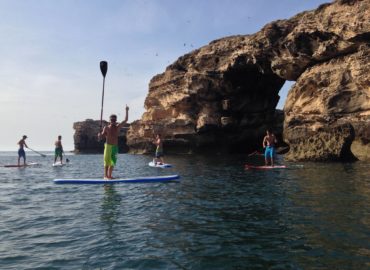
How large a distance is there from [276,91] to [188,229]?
49.5 m

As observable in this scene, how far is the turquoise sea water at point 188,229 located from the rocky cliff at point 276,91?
18730 mm

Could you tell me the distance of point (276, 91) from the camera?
180 ft

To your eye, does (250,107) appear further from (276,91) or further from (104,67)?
(104,67)

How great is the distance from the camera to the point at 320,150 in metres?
29.9

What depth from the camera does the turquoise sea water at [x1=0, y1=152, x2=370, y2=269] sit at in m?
6.00

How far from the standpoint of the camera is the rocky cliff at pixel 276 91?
99.3 ft

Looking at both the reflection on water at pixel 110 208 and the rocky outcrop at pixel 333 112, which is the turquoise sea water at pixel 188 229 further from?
the rocky outcrop at pixel 333 112

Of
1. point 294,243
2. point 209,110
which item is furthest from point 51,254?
point 209,110

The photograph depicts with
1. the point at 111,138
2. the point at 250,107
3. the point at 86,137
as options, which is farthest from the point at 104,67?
the point at 86,137

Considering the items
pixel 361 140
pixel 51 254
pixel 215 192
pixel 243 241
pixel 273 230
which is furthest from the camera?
pixel 361 140

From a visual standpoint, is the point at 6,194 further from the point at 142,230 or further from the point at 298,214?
the point at 298,214

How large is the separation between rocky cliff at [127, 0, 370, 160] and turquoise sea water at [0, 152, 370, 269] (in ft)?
61.4

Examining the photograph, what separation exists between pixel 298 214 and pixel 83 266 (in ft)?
18.4

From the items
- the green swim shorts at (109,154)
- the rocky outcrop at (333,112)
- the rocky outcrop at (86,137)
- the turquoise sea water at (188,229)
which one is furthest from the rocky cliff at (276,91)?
the rocky outcrop at (86,137)
